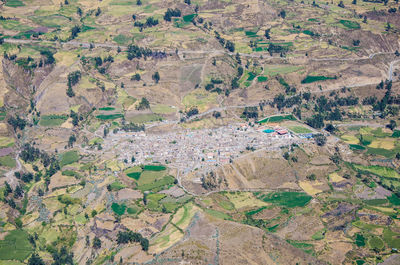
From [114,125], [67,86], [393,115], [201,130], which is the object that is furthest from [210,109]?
[393,115]

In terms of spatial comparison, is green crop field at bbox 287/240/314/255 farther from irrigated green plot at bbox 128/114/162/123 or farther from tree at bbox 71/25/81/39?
tree at bbox 71/25/81/39

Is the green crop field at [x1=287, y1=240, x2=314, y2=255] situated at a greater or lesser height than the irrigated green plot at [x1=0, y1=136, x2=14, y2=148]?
lesser

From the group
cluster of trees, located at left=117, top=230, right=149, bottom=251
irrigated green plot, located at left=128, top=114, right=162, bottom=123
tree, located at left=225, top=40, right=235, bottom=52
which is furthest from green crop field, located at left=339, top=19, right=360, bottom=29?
cluster of trees, located at left=117, top=230, right=149, bottom=251

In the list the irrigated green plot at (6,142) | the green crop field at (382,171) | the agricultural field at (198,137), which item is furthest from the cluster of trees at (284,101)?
the irrigated green plot at (6,142)

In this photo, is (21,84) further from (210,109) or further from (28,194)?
(210,109)

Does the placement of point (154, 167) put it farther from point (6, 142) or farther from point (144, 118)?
point (6, 142)

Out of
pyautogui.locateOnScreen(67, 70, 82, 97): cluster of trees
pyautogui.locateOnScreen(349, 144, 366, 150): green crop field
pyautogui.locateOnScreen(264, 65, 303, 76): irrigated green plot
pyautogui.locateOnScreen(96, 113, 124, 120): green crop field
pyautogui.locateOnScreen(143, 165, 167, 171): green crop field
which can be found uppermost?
pyautogui.locateOnScreen(67, 70, 82, 97): cluster of trees

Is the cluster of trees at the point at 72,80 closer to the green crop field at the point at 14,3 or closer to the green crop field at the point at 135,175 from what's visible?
the green crop field at the point at 135,175
